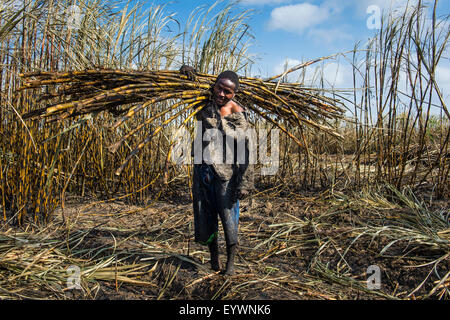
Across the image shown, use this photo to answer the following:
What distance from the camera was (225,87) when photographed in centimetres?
179

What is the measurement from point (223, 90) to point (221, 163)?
0.40 meters

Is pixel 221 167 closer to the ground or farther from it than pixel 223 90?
closer to the ground

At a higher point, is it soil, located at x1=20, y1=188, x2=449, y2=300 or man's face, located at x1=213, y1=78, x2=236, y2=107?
man's face, located at x1=213, y1=78, x2=236, y2=107

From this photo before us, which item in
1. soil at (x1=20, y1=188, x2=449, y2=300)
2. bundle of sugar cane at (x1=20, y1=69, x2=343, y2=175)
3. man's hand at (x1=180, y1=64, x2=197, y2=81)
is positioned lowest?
soil at (x1=20, y1=188, x2=449, y2=300)

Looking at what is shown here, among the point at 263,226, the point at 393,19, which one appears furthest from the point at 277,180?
the point at 393,19

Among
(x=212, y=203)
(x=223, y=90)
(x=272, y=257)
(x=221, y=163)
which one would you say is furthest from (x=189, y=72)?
(x=272, y=257)

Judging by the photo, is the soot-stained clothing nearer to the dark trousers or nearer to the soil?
the dark trousers

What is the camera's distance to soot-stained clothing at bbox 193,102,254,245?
183 cm

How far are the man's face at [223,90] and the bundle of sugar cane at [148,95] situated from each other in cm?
7

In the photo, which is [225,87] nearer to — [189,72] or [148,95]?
[189,72]

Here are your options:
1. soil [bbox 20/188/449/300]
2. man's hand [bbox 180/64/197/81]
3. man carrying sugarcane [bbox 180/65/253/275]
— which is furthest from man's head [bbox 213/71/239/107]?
soil [bbox 20/188/449/300]

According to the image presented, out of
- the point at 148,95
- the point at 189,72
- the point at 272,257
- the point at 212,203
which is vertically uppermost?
the point at 189,72

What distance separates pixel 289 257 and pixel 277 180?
6.11 ft

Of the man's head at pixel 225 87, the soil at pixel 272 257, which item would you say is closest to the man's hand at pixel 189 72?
the man's head at pixel 225 87
